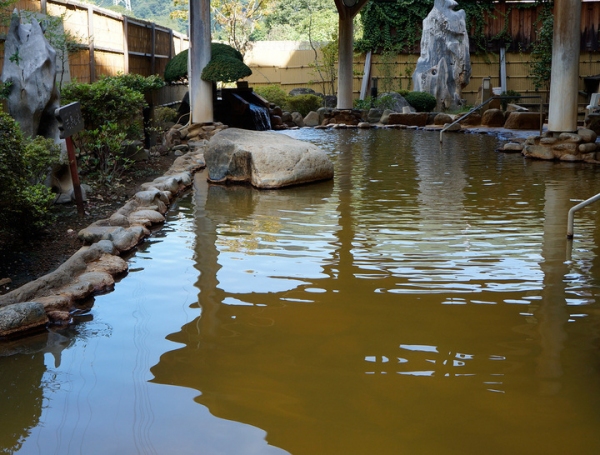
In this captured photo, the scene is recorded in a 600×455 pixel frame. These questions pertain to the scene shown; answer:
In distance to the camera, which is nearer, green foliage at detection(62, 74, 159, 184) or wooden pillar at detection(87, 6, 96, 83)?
green foliage at detection(62, 74, 159, 184)

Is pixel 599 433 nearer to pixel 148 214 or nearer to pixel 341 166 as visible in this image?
pixel 148 214

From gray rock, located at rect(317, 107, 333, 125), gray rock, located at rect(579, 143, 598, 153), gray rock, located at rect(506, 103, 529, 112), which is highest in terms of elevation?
gray rock, located at rect(506, 103, 529, 112)

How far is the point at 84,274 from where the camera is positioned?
464 centimetres

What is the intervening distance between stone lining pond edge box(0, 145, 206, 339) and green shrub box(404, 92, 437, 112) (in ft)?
45.6

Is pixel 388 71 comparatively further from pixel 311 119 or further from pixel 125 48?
pixel 125 48

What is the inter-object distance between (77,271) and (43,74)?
277 cm

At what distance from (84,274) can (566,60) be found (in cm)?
843

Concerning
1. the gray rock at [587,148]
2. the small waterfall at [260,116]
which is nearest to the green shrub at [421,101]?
the small waterfall at [260,116]

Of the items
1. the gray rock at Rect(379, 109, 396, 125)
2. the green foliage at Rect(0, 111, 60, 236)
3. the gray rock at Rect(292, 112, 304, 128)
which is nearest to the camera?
the green foliage at Rect(0, 111, 60, 236)

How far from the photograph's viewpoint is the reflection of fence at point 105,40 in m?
10.4

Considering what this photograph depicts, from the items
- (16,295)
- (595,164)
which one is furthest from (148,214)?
(595,164)

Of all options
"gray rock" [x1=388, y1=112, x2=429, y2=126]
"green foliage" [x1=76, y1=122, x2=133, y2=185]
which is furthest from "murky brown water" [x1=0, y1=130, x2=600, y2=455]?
"gray rock" [x1=388, y1=112, x2=429, y2=126]

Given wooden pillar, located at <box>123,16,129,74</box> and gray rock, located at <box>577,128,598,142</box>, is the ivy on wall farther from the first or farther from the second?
gray rock, located at <box>577,128,598,142</box>

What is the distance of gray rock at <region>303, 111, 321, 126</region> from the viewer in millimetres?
19609
